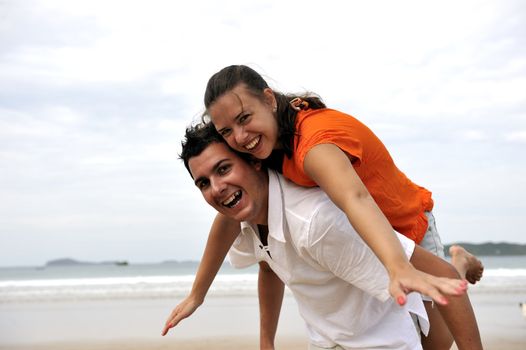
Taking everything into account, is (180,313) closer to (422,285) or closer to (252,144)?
(252,144)

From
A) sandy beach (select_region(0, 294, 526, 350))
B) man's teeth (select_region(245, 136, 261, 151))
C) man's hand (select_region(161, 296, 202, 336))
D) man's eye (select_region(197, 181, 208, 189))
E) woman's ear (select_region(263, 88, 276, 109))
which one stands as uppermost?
woman's ear (select_region(263, 88, 276, 109))

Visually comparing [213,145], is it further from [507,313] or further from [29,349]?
[507,313]

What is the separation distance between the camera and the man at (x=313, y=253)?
2.77 metres

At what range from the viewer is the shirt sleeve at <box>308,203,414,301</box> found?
271 cm

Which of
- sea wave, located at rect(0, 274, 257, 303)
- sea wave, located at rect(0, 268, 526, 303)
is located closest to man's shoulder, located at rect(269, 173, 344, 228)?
sea wave, located at rect(0, 268, 526, 303)

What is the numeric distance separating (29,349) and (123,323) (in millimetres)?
1673

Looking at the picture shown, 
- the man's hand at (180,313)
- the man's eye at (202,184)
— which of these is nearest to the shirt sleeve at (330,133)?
the man's eye at (202,184)

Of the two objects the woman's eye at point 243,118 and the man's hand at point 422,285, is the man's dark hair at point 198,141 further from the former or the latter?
the man's hand at point 422,285

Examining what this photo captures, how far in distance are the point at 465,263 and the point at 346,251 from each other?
0.91m

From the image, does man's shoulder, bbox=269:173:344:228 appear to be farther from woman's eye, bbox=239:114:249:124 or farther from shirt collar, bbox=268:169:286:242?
woman's eye, bbox=239:114:249:124

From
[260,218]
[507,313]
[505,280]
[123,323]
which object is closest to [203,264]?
[260,218]

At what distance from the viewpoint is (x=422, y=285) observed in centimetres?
210

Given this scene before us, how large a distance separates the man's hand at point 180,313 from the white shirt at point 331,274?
24.0 inches

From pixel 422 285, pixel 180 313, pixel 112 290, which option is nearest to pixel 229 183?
pixel 180 313
